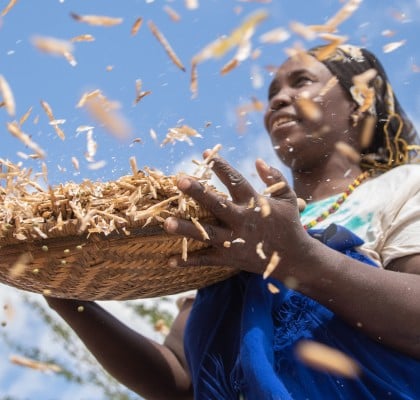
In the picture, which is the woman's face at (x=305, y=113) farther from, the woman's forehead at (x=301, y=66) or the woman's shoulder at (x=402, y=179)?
the woman's shoulder at (x=402, y=179)

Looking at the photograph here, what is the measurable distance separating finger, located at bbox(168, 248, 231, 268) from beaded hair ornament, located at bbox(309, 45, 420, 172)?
0.98 metres

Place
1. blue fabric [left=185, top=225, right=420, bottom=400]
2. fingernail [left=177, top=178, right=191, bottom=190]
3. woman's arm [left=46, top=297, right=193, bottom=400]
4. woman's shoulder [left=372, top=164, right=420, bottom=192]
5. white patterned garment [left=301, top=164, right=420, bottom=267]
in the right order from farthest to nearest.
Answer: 1. woman's arm [left=46, top=297, right=193, bottom=400]
2. woman's shoulder [left=372, top=164, right=420, bottom=192]
3. white patterned garment [left=301, top=164, right=420, bottom=267]
4. blue fabric [left=185, top=225, right=420, bottom=400]
5. fingernail [left=177, top=178, right=191, bottom=190]

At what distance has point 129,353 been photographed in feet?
6.36

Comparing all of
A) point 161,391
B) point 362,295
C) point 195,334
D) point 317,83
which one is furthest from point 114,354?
point 317,83

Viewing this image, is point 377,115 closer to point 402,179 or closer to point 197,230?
point 402,179

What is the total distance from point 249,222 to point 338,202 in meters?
0.73

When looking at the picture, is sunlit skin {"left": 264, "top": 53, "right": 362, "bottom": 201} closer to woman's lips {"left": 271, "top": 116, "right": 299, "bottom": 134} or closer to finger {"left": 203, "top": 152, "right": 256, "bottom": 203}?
woman's lips {"left": 271, "top": 116, "right": 299, "bottom": 134}

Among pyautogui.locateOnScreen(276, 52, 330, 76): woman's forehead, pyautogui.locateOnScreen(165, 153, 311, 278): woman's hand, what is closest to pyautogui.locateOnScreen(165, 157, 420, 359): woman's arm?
pyautogui.locateOnScreen(165, 153, 311, 278): woman's hand

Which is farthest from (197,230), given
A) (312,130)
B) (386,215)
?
(312,130)

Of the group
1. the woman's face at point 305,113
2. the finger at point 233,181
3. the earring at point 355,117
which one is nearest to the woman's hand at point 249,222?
the finger at point 233,181

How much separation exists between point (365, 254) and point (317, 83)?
77 centimetres

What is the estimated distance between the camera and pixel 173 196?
136 centimetres

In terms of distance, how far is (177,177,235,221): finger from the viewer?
129cm

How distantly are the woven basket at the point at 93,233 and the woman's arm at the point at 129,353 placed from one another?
1.31 feet
